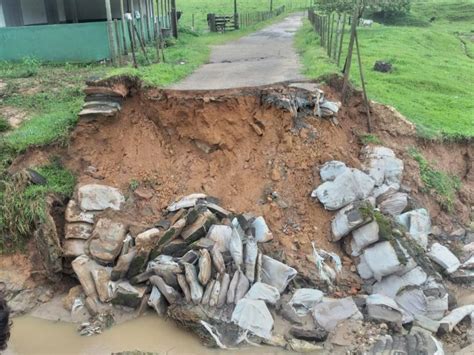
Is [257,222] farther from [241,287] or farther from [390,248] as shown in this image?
[390,248]

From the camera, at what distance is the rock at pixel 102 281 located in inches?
273

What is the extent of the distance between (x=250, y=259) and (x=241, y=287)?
417mm

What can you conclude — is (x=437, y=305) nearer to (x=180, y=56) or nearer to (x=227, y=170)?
(x=227, y=170)

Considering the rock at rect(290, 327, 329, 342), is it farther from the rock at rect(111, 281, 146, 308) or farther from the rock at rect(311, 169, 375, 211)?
the rock at rect(111, 281, 146, 308)

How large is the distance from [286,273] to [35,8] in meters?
13.1

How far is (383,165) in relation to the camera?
834 cm

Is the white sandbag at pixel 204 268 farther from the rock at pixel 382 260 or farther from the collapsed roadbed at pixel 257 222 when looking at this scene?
the rock at pixel 382 260

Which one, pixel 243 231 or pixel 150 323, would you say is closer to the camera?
pixel 150 323

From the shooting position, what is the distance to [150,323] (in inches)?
266

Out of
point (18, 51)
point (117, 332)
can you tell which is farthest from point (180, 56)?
point (117, 332)

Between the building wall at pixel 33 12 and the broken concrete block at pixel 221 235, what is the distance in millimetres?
11219

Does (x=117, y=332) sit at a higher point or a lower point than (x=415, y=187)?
lower

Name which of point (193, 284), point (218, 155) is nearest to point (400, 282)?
point (193, 284)

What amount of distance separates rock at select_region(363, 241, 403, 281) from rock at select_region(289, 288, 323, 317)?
0.91 m
